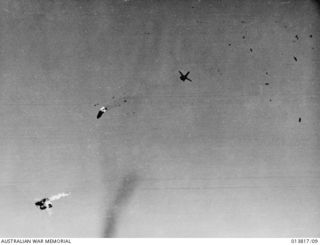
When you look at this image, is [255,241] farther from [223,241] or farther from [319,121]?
[319,121]

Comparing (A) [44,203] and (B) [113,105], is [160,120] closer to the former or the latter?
(B) [113,105]

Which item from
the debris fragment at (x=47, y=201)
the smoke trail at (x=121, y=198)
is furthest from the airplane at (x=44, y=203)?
the smoke trail at (x=121, y=198)

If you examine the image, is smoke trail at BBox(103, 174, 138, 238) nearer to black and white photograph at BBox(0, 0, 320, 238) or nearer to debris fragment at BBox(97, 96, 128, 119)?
black and white photograph at BBox(0, 0, 320, 238)

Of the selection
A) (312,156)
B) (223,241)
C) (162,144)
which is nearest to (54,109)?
(162,144)

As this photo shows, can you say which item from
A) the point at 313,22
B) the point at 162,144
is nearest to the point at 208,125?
the point at 162,144

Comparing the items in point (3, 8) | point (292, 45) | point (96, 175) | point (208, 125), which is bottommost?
point (96, 175)

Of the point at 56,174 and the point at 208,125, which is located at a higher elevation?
the point at 208,125

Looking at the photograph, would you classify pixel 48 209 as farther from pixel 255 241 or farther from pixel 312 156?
pixel 312 156

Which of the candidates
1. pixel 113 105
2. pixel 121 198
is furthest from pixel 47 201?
pixel 113 105
